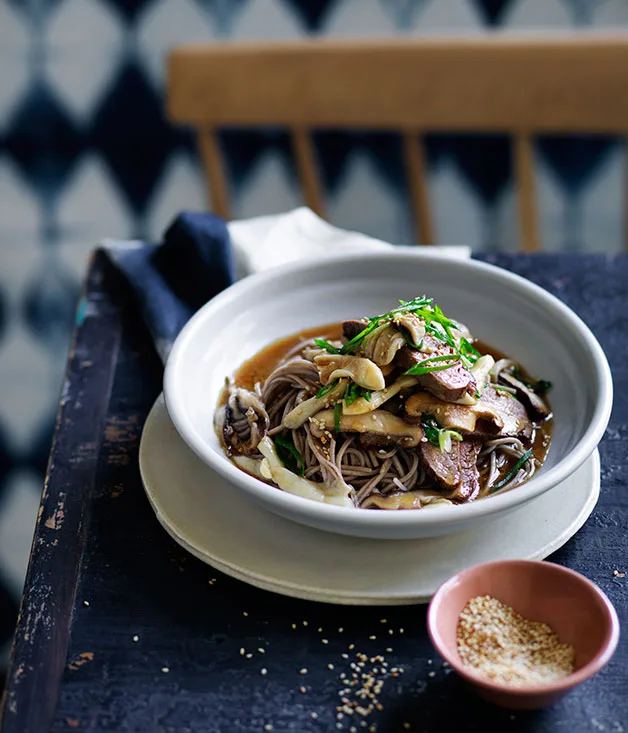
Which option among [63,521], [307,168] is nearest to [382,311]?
[63,521]

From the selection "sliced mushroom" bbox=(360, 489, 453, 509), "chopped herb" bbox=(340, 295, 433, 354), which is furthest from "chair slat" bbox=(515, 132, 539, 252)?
"sliced mushroom" bbox=(360, 489, 453, 509)

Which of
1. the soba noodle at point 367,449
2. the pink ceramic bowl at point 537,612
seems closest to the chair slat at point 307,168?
the soba noodle at point 367,449

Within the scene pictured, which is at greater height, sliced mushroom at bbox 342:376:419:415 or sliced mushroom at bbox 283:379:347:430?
sliced mushroom at bbox 342:376:419:415

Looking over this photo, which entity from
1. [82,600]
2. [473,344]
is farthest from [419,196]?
[82,600]

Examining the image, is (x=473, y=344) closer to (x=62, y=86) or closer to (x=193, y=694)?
(x=193, y=694)

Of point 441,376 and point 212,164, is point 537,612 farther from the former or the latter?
point 212,164

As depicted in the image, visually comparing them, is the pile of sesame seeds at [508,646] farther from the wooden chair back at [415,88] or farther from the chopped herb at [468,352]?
the wooden chair back at [415,88]

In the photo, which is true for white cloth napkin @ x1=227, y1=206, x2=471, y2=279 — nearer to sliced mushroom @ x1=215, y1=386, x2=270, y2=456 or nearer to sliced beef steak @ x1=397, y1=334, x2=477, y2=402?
sliced mushroom @ x1=215, y1=386, x2=270, y2=456
